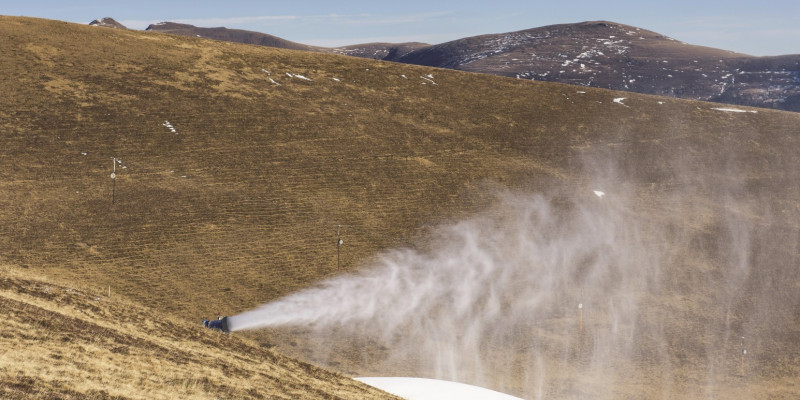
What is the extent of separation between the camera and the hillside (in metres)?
40.0

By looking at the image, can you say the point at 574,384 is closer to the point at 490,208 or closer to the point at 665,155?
the point at 490,208

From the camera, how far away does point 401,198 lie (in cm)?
5881

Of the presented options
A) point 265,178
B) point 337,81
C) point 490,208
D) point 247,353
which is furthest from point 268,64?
point 247,353

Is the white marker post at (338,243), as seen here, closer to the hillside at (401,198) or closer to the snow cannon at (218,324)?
the hillside at (401,198)

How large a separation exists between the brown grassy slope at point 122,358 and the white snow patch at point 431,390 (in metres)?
3.43

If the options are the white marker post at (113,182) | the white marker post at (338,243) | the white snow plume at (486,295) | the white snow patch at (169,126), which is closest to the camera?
the white snow plume at (486,295)

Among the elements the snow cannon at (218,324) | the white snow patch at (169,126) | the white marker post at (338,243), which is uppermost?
the white snow patch at (169,126)

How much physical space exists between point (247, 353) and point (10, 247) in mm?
23452

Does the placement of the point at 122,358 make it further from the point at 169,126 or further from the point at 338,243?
the point at 169,126

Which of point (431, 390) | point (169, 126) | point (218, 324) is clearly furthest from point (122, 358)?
point (169, 126)

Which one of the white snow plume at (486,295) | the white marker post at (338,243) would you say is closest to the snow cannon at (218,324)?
the white snow plume at (486,295)

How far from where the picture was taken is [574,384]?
3719 cm

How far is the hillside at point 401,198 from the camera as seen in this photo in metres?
40.0

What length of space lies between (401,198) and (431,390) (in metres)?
29.8
